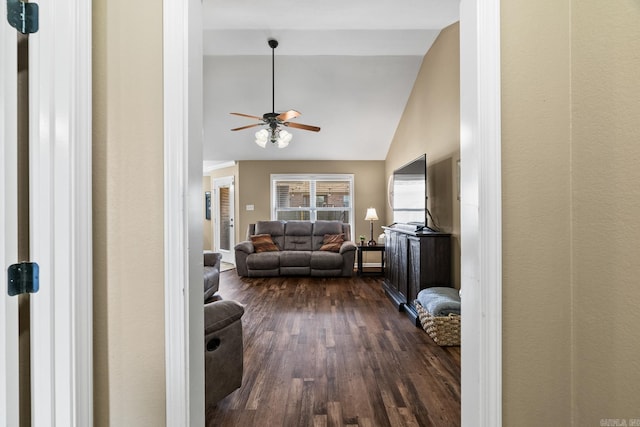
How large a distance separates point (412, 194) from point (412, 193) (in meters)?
0.01

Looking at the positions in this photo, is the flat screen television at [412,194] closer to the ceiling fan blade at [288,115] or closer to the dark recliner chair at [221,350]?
the ceiling fan blade at [288,115]

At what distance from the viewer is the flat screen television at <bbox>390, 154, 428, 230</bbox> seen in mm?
3613

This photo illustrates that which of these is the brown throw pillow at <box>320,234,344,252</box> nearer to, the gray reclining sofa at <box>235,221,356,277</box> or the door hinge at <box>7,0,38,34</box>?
the gray reclining sofa at <box>235,221,356,277</box>

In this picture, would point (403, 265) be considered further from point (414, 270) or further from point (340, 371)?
point (340, 371)

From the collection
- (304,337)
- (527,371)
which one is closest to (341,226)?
(304,337)

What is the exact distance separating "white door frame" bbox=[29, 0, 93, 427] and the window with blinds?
20.0ft

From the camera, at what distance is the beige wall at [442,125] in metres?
3.19

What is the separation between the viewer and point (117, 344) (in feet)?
3.05

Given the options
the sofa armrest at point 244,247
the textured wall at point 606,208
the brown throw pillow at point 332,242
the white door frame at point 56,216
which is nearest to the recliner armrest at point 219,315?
the white door frame at point 56,216

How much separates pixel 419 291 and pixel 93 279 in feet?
9.91

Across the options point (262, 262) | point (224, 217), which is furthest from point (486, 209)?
point (224, 217)

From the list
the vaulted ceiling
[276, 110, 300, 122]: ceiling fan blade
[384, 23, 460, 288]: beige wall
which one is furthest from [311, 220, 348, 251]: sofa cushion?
[276, 110, 300, 122]: ceiling fan blade

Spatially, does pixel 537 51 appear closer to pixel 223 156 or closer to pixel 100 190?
pixel 100 190

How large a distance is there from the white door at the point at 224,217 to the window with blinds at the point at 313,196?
3.97ft
